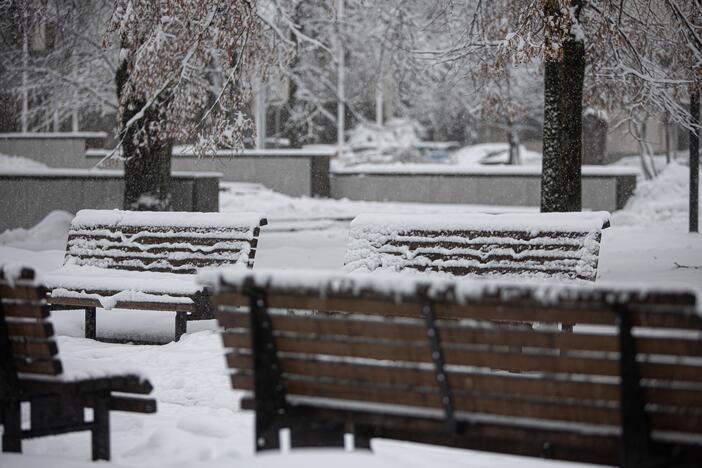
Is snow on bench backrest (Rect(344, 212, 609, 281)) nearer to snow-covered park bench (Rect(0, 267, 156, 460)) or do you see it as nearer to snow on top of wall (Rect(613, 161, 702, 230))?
snow-covered park bench (Rect(0, 267, 156, 460))

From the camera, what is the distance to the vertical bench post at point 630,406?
375cm

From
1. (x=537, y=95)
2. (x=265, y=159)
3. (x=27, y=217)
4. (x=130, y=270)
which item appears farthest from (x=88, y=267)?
(x=537, y=95)

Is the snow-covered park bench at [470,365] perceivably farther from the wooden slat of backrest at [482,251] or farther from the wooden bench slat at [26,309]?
the wooden slat of backrest at [482,251]

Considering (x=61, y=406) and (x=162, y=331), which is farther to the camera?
(x=162, y=331)

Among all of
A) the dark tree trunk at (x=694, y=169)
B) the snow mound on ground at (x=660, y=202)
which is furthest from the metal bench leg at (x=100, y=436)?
the snow mound on ground at (x=660, y=202)

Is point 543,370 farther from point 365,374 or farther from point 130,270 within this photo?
point 130,270

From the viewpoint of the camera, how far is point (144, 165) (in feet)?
45.6

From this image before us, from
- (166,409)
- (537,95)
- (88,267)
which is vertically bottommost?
(166,409)

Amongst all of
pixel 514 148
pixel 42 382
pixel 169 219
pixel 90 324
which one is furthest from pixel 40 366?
pixel 514 148

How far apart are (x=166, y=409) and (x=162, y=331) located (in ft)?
10.5

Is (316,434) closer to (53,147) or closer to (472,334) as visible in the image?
(472,334)

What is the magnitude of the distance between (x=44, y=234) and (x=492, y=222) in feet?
39.5

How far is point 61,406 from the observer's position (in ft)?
17.1

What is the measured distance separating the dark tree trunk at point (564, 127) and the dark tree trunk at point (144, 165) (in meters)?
5.15
